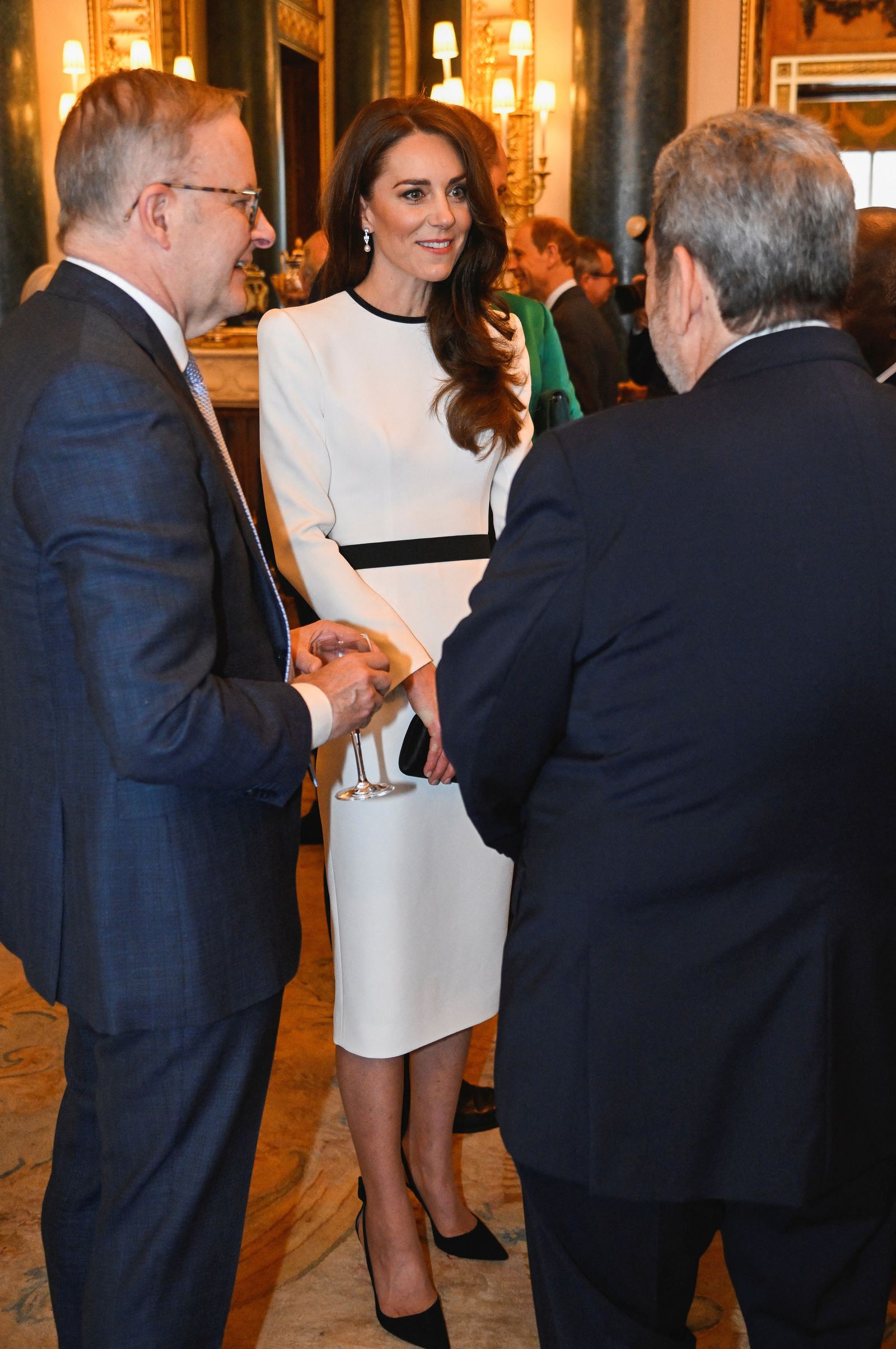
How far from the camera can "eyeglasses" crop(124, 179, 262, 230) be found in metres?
1.42

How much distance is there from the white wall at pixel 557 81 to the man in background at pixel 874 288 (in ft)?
21.8

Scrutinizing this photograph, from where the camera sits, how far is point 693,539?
1192mm

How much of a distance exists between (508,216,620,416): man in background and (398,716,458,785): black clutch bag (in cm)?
330

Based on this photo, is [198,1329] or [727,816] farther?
[198,1329]

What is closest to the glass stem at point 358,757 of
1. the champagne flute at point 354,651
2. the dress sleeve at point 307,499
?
the champagne flute at point 354,651

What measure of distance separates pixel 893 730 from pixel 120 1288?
1079 mm

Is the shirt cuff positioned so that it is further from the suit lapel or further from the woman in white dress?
the woman in white dress

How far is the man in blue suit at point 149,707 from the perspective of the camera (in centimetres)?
131

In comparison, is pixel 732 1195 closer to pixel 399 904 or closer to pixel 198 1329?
pixel 198 1329

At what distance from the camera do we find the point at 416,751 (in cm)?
204

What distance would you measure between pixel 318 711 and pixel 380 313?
34.2 inches

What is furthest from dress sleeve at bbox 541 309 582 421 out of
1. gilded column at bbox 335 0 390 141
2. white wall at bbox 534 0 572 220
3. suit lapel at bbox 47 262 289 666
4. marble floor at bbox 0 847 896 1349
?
gilded column at bbox 335 0 390 141

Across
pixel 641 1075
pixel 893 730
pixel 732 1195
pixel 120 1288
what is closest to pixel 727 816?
pixel 893 730

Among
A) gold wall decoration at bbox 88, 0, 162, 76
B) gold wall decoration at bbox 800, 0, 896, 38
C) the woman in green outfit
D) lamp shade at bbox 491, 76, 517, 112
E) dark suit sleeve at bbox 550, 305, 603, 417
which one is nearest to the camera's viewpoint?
the woman in green outfit
